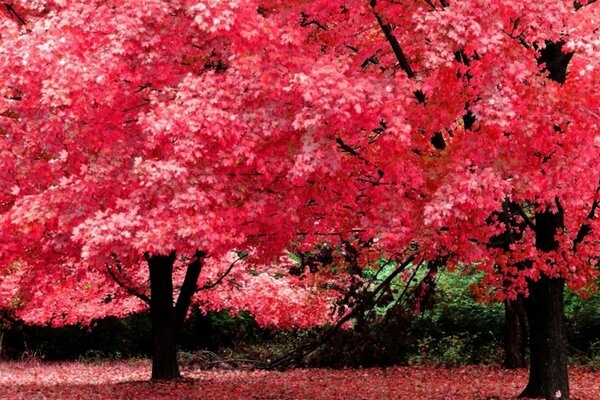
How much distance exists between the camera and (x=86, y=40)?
980 cm

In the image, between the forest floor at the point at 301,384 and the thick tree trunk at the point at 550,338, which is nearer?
the thick tree trunk at the point at 550,338

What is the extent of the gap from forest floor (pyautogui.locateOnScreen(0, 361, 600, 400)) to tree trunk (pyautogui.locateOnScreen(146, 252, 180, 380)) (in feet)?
1.27

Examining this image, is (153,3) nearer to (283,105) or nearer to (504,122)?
(283,105)

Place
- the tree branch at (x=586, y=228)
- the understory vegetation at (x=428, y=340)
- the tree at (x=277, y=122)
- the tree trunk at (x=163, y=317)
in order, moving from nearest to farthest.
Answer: the tree at (x=277, y=122) → the tree branch at (x=586, y=228) → the tree trunk at (x=163, y=317) → the understory vegetation at (x=428, y=340)

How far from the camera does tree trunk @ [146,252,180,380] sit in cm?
1653

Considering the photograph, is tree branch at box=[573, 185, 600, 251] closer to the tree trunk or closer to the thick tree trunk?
the thick tree trunk

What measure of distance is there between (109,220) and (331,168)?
2.60 meters

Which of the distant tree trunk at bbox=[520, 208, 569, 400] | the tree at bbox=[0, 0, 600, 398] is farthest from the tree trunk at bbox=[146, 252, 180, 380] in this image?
the distant tree trunk at bbox=[520, 208, 569, 400]

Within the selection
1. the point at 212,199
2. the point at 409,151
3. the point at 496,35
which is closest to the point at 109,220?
the point at 212,199

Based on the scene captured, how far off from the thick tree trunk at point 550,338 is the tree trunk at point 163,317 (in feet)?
24.6

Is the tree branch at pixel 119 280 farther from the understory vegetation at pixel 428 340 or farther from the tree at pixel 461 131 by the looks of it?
the tree at pixel 461 131

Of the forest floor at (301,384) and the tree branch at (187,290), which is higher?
the tree branch at (187,290)

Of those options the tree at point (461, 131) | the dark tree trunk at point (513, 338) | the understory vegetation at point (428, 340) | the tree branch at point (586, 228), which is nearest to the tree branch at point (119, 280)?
the understory vegetation at point (428, 340)

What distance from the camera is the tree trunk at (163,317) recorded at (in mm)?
16531
